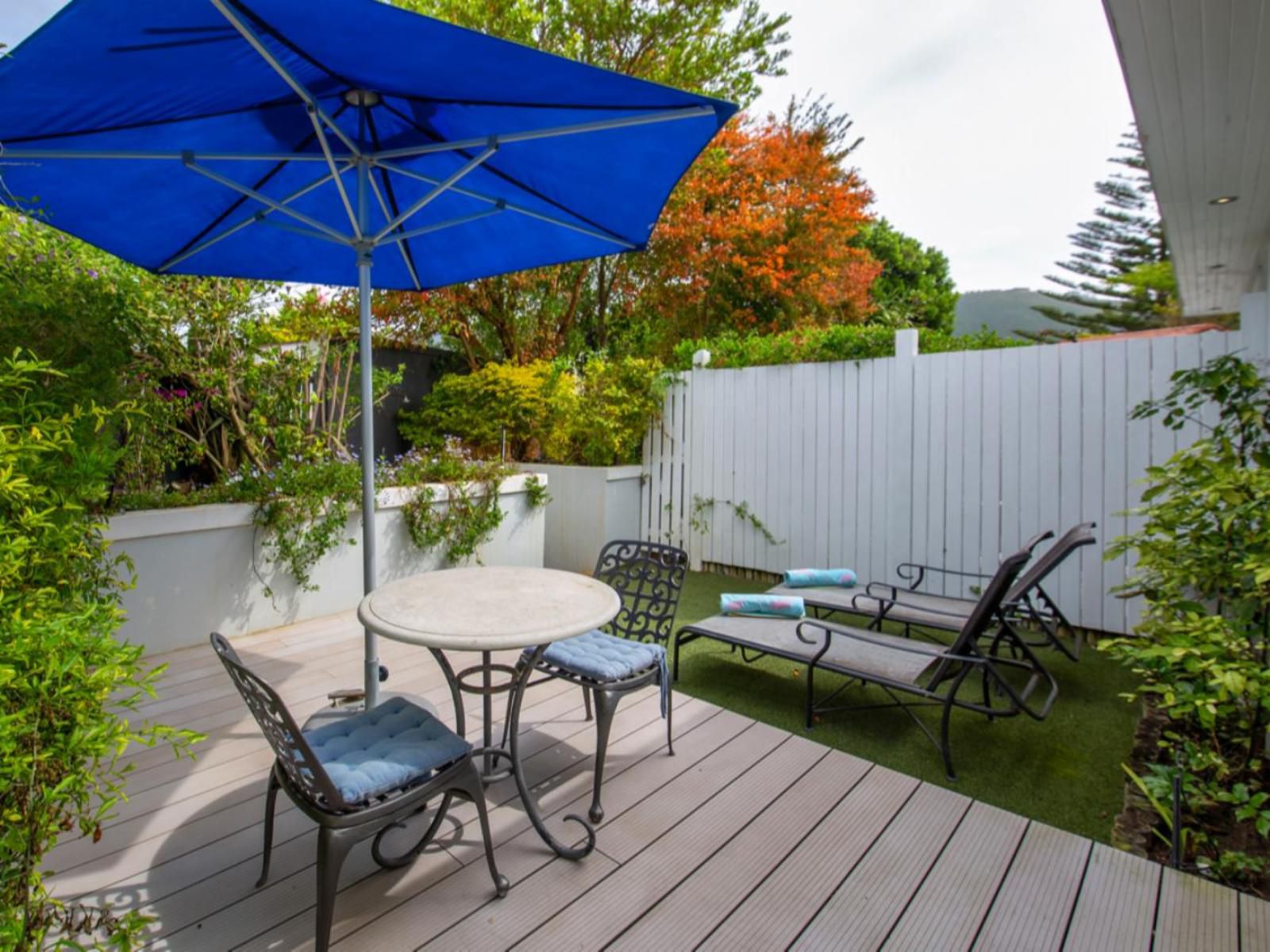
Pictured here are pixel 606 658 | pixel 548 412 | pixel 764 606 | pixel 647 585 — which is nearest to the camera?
pixel 606 658

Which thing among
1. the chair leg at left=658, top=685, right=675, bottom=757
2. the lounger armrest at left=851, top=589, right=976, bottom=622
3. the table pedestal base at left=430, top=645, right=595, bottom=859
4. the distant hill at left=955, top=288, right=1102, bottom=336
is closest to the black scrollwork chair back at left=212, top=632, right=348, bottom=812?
the table pedestal base at left=430, top=645, right=595, bottom=859

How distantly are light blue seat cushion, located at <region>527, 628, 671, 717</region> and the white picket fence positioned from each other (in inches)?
113

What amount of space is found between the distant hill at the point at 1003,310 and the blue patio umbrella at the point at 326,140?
18.8m

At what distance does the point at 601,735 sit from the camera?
→ 6.56 feet

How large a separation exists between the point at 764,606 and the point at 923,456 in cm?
190

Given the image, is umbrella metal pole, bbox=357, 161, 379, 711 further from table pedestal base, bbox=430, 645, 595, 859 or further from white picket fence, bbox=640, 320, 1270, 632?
white picket fence, bbox=640, 320, 1270, 632

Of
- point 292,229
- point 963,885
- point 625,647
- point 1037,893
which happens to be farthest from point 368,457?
point 1037,893

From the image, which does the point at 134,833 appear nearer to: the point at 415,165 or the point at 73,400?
the point at 73,400

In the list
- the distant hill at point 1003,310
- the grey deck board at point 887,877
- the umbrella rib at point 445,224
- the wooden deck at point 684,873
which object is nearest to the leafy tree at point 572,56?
the umbrella rib at point 445,224

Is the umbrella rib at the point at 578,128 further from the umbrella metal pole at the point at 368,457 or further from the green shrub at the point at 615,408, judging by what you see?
the green shrub at the point at 615,408

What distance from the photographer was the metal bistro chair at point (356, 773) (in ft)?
4.61

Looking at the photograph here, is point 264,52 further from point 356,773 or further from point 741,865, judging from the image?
point 741,865

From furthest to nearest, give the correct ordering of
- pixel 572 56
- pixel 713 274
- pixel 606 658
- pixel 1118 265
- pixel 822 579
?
1. pixel 1118 265
2. pixel 713 274
3. pixel 572 56
4. pixel 822 579
5. pixel 606 658

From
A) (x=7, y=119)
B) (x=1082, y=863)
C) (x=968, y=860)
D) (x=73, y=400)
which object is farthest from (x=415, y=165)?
(x=1082, y=863)
